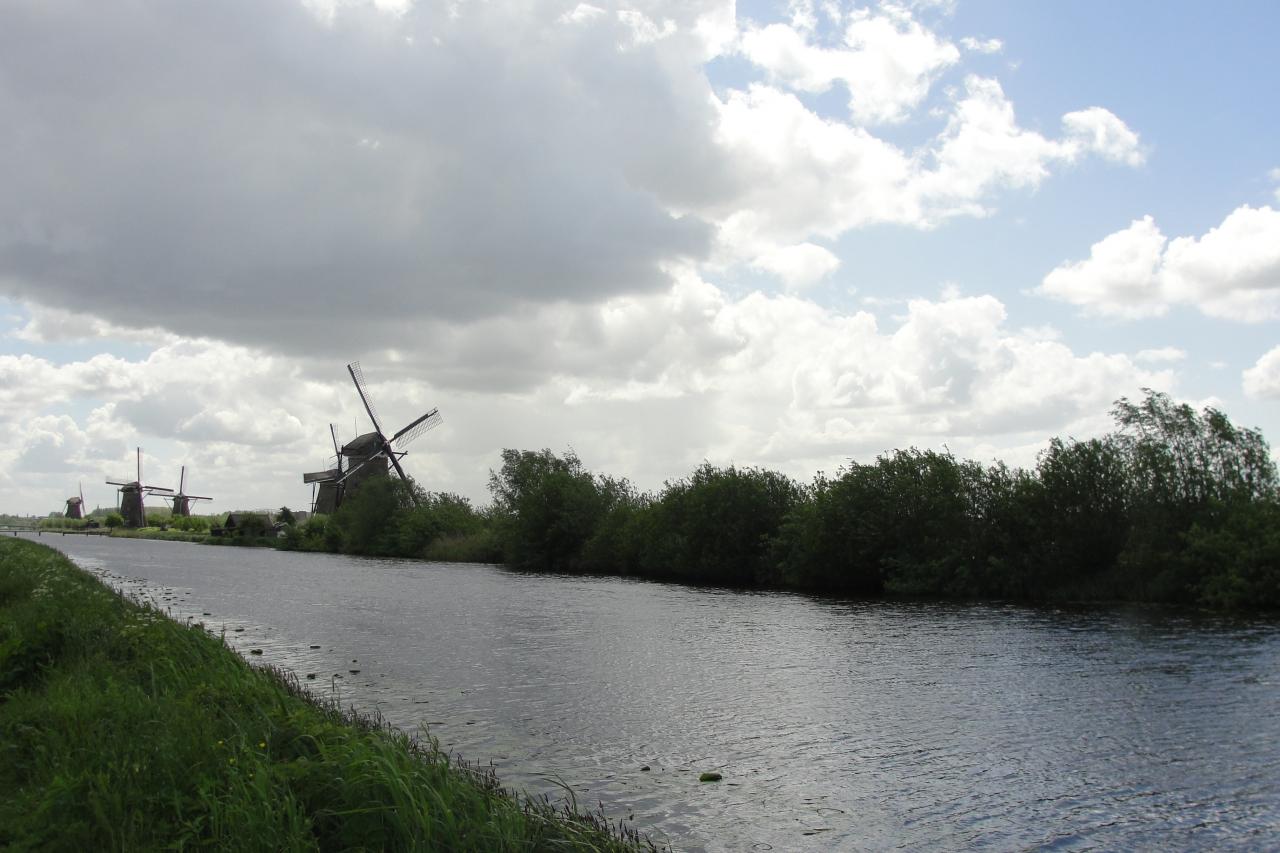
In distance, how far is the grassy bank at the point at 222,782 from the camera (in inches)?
278

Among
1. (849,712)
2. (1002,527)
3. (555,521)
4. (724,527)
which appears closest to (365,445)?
(555,521)

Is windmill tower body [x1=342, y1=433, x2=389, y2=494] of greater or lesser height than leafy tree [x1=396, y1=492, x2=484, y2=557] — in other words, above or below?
above

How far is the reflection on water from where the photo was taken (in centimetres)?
1183

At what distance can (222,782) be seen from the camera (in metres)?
7.73

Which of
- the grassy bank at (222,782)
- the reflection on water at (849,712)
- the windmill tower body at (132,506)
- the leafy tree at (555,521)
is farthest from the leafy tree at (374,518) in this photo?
the grassy bank at (222,782)

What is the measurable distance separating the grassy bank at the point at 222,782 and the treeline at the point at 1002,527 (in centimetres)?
3278

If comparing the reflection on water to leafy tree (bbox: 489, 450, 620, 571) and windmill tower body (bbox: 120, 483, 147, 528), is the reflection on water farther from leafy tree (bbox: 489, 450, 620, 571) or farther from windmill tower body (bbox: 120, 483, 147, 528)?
windmill tower body (bbox: 120, 483, 147, 528)

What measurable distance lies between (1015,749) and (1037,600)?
90.2 ft

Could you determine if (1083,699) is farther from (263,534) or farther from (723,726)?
(263,534)

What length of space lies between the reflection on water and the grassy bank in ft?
11.6

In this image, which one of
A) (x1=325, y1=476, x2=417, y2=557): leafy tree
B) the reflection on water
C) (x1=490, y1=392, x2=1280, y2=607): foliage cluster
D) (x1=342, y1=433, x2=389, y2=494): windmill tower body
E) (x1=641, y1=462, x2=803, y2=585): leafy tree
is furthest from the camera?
(x1=342, y1=433, x2=389, y2=494): windmill tower body

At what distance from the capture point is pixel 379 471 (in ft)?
354

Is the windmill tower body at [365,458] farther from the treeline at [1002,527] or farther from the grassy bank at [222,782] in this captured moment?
the grassy bank at [222,782]

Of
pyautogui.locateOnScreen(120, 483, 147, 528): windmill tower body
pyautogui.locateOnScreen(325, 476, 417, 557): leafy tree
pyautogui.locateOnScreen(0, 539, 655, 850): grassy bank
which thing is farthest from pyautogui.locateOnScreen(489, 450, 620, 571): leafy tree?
pyautogui.locateOnScreen(120, 483, 147, 528): windmill tower body
